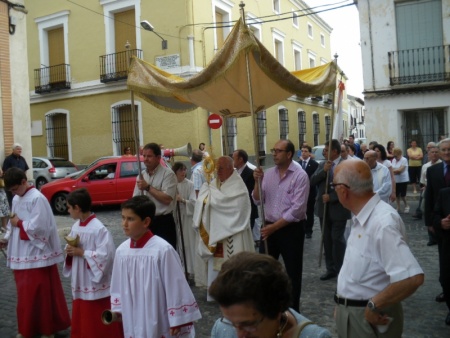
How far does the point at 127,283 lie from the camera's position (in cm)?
346

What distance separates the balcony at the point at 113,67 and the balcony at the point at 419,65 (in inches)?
424

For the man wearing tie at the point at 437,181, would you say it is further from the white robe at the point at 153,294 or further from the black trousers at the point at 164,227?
the white robe at the point at 153,294

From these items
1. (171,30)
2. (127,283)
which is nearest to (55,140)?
(171,30)

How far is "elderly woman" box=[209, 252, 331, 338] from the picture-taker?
5.47 ft

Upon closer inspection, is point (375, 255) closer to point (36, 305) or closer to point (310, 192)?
point (36, 305)

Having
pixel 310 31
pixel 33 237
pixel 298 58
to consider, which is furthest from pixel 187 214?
pixel 310 31

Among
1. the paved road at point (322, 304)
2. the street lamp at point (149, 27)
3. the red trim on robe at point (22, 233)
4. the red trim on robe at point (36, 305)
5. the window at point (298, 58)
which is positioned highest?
the window at point (298, 58)

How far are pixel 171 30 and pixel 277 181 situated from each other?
15816mm

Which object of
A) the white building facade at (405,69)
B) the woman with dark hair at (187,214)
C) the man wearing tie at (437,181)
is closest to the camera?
the man wearing tie at (437,181)

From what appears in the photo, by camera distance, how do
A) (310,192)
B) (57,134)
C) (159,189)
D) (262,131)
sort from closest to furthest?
(159,189) → (310,192) → (57,134) → (262,131)

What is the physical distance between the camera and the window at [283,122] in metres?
27.0

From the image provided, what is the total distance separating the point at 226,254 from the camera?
5.54 m

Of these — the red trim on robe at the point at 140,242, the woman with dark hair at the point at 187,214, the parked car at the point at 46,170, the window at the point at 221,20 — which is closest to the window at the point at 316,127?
the window at the point at 221,20

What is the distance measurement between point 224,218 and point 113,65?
666 inches
